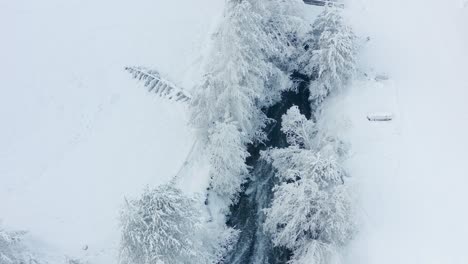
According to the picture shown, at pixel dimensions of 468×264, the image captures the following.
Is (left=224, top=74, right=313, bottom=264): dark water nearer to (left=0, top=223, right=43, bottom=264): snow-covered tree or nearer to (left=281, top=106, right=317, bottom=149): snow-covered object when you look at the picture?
(left=281, top=106, right=317, bottom=149): snow-covered object

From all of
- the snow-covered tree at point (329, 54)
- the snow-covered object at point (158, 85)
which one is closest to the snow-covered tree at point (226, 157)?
the snow-covered object at point (158, 85)

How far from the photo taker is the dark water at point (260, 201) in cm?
2792

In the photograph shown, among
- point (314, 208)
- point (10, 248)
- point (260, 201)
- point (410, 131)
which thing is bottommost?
point (10, 248)

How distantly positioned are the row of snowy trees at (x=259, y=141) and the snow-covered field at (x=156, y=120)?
Result: 2409 mm

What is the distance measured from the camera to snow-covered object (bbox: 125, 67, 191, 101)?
106ft

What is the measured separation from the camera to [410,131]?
99.0 feet

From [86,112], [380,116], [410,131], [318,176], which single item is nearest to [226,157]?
[318,176]

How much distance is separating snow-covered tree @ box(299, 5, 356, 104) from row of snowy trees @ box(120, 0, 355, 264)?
0.22 feet

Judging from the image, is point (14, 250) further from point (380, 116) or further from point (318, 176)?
point (380, 116)

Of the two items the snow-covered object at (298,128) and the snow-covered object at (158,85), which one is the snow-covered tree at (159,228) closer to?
the snow-covered object at (298,128)

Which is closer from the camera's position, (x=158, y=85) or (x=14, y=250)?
(x=14, y=250)

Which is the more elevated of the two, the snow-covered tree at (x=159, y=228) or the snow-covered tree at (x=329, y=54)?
the snow-covered tree at (x=329, y=54)

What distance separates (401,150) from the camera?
29.5m

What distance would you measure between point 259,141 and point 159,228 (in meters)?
11.6
